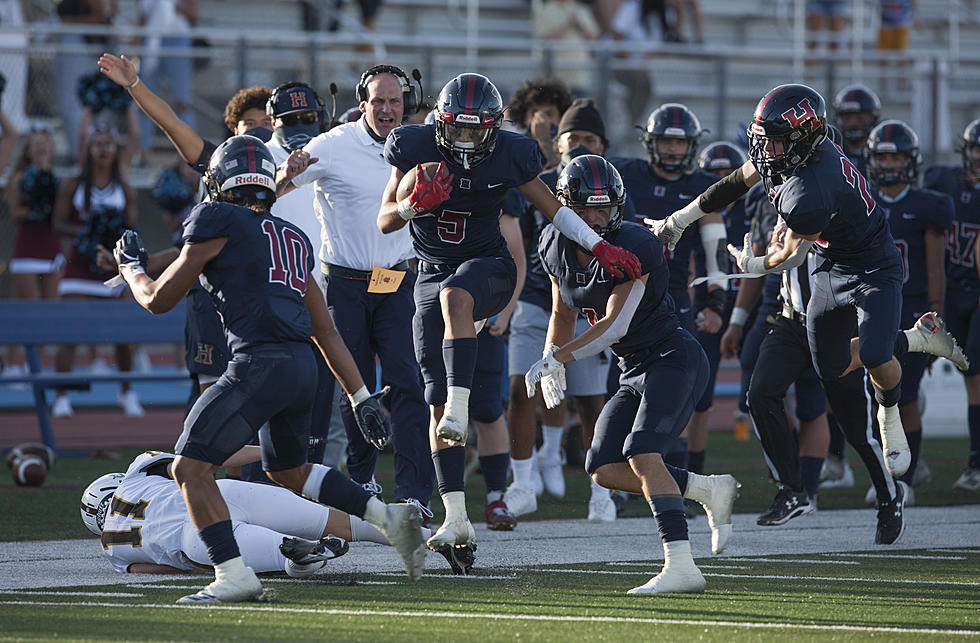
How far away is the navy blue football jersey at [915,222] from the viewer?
8.41 meters

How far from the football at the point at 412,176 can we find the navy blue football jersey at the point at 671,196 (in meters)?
2.34

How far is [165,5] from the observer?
13.7 m

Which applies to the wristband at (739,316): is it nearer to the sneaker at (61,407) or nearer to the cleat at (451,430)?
the cleat at (451,430)

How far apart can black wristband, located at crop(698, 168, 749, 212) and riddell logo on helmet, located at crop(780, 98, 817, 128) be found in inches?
18.3

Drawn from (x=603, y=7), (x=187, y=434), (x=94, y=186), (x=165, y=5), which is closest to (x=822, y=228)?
(x=187, y=434)

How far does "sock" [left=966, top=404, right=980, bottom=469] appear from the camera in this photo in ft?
30.1

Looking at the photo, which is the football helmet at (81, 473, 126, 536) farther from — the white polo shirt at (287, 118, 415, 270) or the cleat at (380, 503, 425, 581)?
the white polo shirt at (287, 118, 415, 270)

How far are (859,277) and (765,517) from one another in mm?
1377

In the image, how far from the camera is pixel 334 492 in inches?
207

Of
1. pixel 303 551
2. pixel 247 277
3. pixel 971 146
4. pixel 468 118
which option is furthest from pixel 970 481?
pixel 247 277

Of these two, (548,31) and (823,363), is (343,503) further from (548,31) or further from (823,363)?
(548,31)

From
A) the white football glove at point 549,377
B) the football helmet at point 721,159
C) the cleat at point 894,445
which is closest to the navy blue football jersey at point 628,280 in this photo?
the white football glove at point 549,377

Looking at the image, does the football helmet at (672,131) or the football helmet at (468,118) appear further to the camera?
the football helmet at (672,131)

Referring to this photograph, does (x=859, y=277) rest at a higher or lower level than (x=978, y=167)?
A: lower
